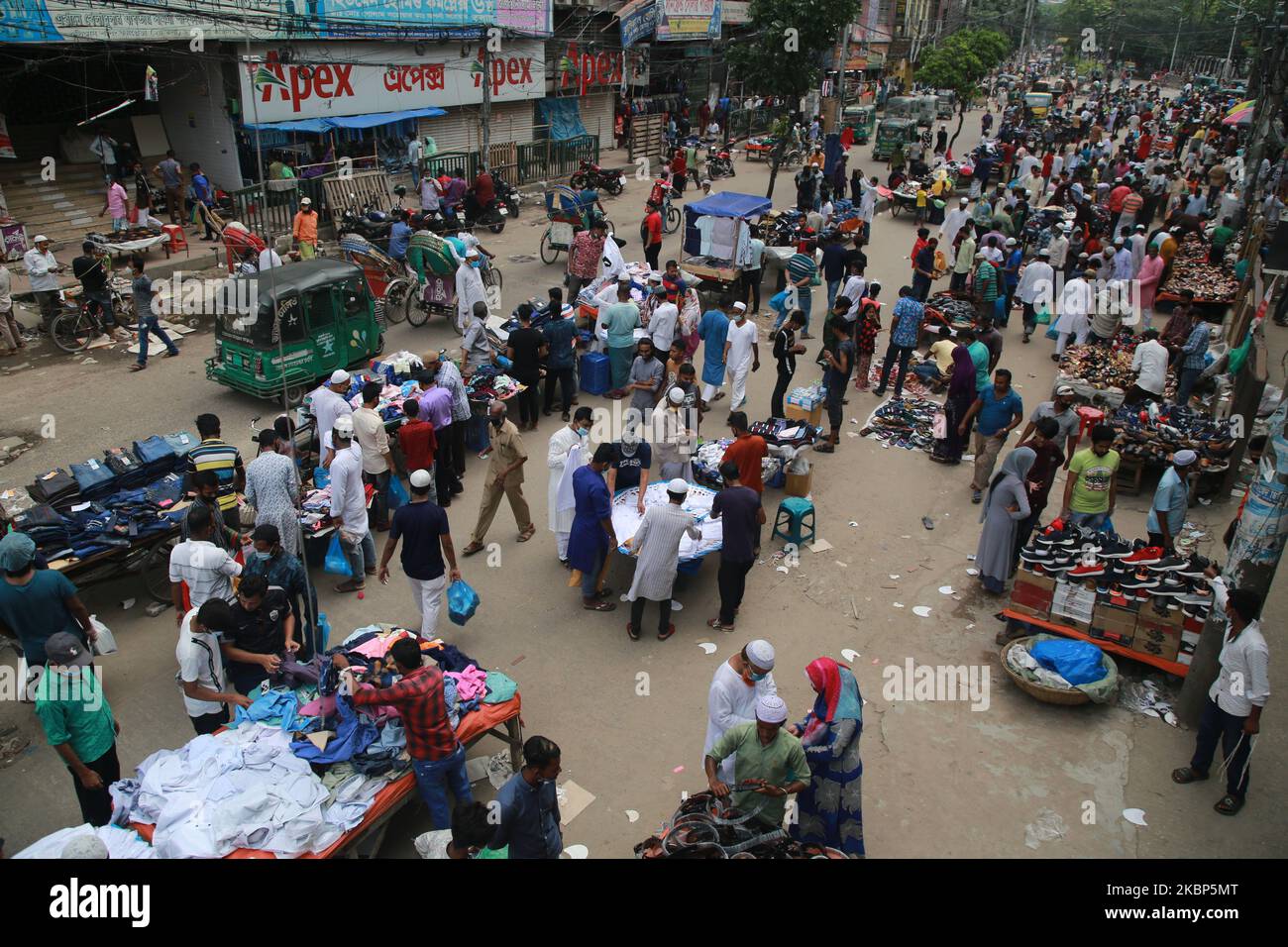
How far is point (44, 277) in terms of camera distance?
14.1m

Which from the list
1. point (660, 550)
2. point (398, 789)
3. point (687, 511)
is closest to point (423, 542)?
point (660, 550)

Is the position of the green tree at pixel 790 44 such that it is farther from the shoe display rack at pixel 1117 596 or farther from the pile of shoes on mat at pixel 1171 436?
the shoe display rack at pixel 1117 596

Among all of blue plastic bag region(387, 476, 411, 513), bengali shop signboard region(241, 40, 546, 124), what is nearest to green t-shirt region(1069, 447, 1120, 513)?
blue plastic bag region(387, 476, 411, 513)

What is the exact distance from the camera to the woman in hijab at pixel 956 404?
36.6ft

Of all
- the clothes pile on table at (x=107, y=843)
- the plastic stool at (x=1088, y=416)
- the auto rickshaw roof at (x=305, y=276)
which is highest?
the auto rickshaw roof at (x=305, y=276)

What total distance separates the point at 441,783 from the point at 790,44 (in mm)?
24247

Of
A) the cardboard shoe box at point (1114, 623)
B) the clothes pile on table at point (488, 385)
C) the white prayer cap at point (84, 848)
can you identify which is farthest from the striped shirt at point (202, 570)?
the cardboard shoe box at point (1114, 623)

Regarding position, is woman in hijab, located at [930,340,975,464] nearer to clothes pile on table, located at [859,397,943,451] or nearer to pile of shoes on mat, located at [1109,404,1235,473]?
clothes pile on table, located at [859,397,943,451]

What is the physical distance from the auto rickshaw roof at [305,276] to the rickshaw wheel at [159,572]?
467 centimetres

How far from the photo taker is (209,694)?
5.96 meters

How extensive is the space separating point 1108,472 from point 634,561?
4.89 meters

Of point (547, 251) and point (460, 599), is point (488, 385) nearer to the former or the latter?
point (460, 599)

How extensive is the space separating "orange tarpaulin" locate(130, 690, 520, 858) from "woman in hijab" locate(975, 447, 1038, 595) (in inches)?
202

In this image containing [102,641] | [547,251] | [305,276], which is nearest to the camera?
[102,641]
